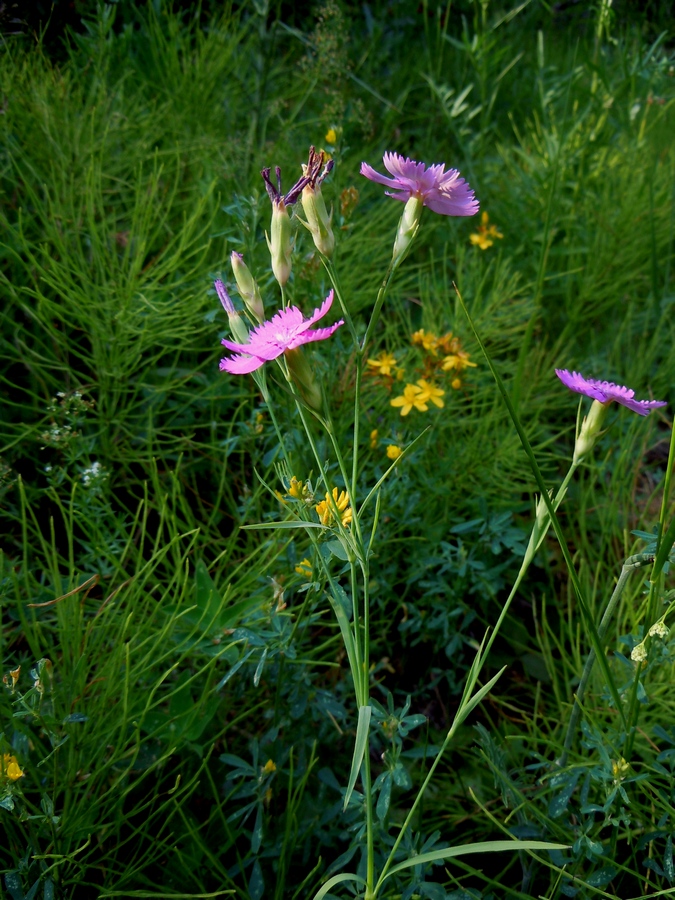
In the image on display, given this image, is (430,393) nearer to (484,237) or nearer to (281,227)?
(281,227)

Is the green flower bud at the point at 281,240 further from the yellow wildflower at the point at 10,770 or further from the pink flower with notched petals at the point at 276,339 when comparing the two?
the yellow wildflower at the point at 10,770

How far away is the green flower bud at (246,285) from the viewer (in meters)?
0.83

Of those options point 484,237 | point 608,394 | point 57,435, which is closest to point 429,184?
point 608,394

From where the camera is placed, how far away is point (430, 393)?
143 cm

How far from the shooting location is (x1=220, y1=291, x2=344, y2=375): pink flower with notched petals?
0.74 meters

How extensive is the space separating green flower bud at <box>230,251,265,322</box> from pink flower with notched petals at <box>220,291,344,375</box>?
0.23 feet

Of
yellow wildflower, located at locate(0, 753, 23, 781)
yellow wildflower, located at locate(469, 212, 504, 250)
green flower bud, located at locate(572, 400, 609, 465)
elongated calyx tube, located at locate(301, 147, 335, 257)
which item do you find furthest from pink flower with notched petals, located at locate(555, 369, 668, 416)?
yellow wildflower, located at locate(469, 212, 504, 250)

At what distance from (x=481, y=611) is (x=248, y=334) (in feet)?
3.03

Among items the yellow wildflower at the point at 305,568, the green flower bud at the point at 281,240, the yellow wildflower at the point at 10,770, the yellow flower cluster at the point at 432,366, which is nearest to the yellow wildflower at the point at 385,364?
the yellow flower cluster at the point at 432,366

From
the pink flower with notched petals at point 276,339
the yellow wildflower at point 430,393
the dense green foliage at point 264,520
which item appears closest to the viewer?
the pink flower with notched petals at point 276,339

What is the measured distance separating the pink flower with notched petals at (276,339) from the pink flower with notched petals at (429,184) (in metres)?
0.18

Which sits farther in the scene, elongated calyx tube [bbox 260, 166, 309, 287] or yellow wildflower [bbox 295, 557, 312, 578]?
yellow wildflower [bbox 295, 557, 312, 578]

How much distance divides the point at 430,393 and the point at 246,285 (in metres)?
0.65

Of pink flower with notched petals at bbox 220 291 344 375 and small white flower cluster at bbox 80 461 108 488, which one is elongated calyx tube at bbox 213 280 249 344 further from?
small white flower cluster at bbox 80 461 108 488
